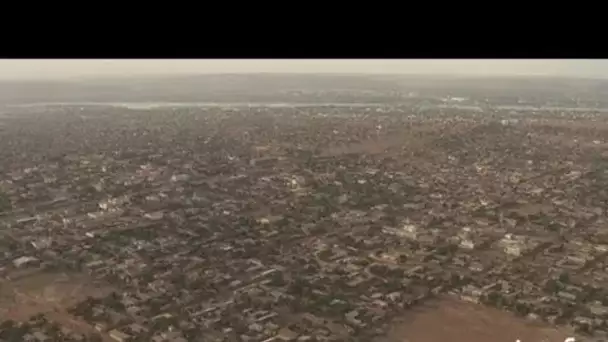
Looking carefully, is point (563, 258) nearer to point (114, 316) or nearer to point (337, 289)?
point (337, 289)

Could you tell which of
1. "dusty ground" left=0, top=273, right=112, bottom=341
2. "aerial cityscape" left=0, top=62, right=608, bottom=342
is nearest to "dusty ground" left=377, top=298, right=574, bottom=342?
"aerial cityscape" left=0, top=62, right=608, bottom=342

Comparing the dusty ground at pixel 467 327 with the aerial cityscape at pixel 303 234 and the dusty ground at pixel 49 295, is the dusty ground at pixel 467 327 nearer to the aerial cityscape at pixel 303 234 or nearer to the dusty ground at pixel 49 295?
the aerial cityscape at pixel 303 234

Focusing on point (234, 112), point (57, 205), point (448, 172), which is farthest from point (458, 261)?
point (234, 112)

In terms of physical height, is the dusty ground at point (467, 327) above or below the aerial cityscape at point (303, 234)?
below

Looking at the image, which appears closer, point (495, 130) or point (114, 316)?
point (114, 316)

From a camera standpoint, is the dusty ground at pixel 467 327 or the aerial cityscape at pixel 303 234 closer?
the dusty ground at pixel 467 327

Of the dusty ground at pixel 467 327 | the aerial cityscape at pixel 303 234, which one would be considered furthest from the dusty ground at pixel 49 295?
the dusty ground at pixel 467 327

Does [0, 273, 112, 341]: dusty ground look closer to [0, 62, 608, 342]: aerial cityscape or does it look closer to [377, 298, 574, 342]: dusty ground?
[0, 62, 608, 342]: aerial cityscape
